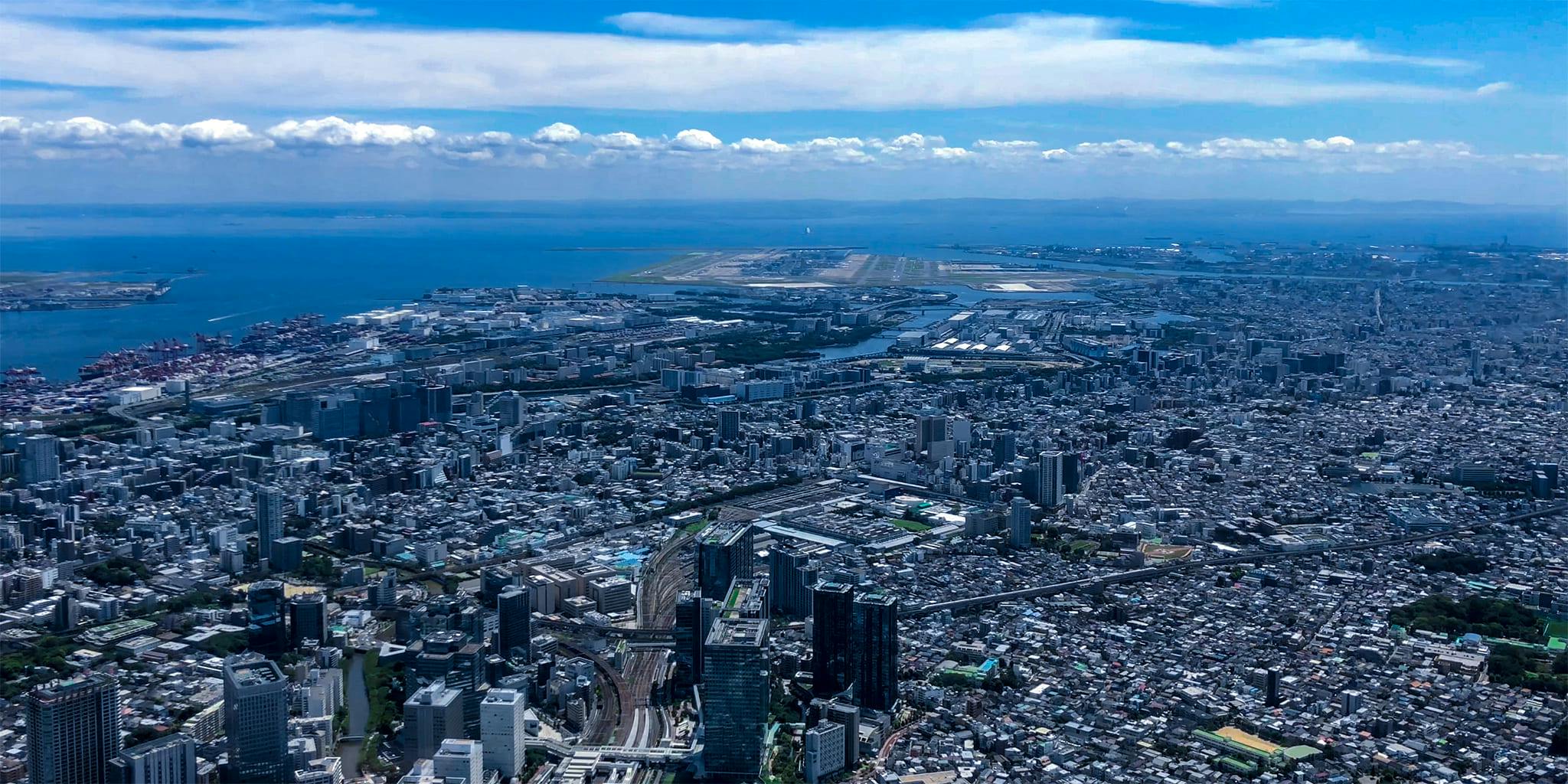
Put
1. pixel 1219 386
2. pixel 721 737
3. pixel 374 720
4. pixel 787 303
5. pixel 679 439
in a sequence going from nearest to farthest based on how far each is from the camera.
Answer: pixel 721 737 < pixel 374 720 < pixel 679 439 < pixel 1219 386 < pixel 787 303

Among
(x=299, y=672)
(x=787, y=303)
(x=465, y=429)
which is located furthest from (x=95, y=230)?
(x=299, y=672)

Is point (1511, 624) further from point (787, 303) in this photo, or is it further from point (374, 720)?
point (787, 303)

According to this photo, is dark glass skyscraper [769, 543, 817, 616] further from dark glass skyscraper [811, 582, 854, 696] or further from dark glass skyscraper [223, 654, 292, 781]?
dark glass skyscraper [223, 654, 292, 781]

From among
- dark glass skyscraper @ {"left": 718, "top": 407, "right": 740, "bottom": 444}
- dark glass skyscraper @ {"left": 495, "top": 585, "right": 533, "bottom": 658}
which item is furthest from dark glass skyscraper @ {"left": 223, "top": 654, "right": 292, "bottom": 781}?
dark glass skyscraper @ {"left": 718, "top": 407, "right": 740, "bottom": 444}

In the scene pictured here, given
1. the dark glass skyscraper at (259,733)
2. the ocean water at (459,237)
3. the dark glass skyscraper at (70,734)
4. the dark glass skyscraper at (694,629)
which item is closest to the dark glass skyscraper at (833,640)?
the dark glass skyscraper at (694,629)

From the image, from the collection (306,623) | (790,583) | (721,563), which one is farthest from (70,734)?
(790,583)

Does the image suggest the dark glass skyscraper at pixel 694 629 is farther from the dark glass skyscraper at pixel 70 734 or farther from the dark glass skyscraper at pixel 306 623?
the dark glass skyscraper at pixel 70 734
